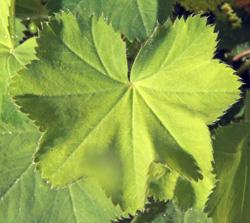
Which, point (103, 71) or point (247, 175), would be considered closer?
point (103, 71)

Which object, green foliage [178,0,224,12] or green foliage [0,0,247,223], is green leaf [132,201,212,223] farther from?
green foliage [178,0,224,12]

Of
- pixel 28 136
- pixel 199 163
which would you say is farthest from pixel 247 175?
pixel 28 136

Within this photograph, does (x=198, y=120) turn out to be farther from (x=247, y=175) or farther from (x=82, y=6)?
(x=82, y=6)

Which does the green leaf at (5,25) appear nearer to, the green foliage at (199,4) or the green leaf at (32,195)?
the green leaf at (32,195)

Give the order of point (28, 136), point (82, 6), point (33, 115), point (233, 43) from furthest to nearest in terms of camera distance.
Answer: point (233, 43) < point (28, 136) < point (82, 6) < point (33, 115)

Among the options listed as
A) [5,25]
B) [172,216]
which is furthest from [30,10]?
[172,216]

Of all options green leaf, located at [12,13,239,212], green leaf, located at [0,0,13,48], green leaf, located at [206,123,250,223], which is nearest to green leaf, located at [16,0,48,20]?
green leaf, located at [0,0,13,48]
